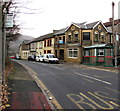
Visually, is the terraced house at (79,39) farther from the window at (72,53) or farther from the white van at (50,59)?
the white van at (50,59)

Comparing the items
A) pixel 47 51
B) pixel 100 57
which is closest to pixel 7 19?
pixel 100 57

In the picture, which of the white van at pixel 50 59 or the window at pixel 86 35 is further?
the window at pixel 86 35

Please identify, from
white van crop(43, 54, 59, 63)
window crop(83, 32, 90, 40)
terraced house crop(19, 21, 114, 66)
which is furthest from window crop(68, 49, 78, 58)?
white van crop(43, 54, 59, 63)

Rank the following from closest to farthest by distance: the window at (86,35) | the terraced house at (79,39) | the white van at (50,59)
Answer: the white van at (50,59)
the terraced house at (79,39)
the window at (86,35)

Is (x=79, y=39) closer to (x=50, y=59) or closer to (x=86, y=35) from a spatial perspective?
(x=86, y=35)

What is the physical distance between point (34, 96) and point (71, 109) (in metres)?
1.79

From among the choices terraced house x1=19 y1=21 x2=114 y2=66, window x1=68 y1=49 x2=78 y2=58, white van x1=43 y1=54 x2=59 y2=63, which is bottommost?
white van x1=43 y1=54 x2=59 y2=63

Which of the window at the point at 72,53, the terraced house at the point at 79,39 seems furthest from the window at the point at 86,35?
the window at the point at 72,53

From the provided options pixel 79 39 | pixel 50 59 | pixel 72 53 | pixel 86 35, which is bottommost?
pixel 50 59

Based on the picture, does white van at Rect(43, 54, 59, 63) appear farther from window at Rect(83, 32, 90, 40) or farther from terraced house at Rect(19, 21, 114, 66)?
window at Rect(83, 32, 90, 40)

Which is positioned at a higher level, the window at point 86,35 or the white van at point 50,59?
the window at point 86,35

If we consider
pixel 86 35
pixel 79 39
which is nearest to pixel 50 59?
pixel 79 39

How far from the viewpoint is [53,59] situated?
27828 millimetres

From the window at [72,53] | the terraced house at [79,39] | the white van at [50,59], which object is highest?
the terraced house at [79,39]
